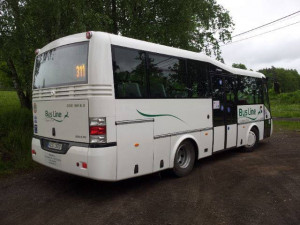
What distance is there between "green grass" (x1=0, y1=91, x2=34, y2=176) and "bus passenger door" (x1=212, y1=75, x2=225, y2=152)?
16.8 ft

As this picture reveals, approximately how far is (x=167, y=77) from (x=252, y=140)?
4981mm

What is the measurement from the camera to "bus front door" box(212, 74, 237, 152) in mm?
7391

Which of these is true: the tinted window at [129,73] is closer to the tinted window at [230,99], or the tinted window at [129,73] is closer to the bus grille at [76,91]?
the bus grille at [76,91]

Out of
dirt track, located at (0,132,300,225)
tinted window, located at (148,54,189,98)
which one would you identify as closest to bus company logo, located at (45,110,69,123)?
dirt track, located at (0,132,300,225)

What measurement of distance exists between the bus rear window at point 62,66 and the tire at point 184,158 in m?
2.89

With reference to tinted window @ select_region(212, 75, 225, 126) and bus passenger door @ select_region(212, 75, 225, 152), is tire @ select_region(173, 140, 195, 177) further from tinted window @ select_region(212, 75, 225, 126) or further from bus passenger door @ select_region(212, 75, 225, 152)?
tinted window @ select_region(212, 75, 225, 126)

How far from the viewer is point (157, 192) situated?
5.35 meters

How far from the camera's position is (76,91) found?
15.7ft

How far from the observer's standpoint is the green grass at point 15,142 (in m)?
6.94

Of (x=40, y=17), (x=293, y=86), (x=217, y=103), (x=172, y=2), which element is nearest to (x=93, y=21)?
(x=40, y=17)

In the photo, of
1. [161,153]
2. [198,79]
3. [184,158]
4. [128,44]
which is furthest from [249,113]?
[128,44]

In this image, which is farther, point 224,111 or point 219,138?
point 224,111

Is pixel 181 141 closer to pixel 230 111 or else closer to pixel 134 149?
pixel 134 149

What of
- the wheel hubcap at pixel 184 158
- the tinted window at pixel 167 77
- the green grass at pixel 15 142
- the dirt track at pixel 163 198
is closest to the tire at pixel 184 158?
the wheel hubcap at pixel 184 158
